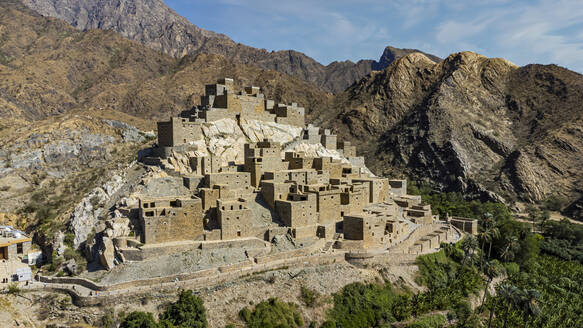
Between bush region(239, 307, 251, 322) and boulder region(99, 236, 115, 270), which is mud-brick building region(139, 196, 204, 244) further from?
bush region(239, 307, 251, 322)

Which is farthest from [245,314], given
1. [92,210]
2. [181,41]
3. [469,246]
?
[181,41]

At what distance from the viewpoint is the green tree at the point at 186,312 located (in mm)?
24672

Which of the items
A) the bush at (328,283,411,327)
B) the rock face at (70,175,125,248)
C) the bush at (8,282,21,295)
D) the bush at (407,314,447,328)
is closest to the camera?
the bush at (8,282,21,295)

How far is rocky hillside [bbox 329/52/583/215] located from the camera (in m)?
83.3

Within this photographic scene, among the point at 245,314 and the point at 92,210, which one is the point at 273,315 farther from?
the point at 92,210

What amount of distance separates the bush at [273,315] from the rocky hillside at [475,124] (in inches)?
2531

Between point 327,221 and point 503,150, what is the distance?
70.8m

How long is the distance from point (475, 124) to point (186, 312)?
289 ft

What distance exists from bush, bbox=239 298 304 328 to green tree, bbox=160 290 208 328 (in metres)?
2.91

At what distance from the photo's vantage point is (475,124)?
94.1m

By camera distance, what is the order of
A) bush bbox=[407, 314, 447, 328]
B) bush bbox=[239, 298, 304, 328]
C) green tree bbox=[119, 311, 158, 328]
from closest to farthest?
green tree bbox=[119, 311, 158, 328] < bush bbox=[239, 298, 304, 328] < bush bbox=[407, 314, 447, 328]

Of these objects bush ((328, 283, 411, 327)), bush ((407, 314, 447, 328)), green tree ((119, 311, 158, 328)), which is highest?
green tree ((119, 311, 158, 328))

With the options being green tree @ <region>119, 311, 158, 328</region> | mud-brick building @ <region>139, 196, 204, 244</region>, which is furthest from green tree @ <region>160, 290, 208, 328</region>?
mud-brick building @ <region>139, 196, 204, 244</region>

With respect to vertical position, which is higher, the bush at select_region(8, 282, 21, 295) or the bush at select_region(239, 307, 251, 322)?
the bush at select_region(8, 282, 21, 295)
